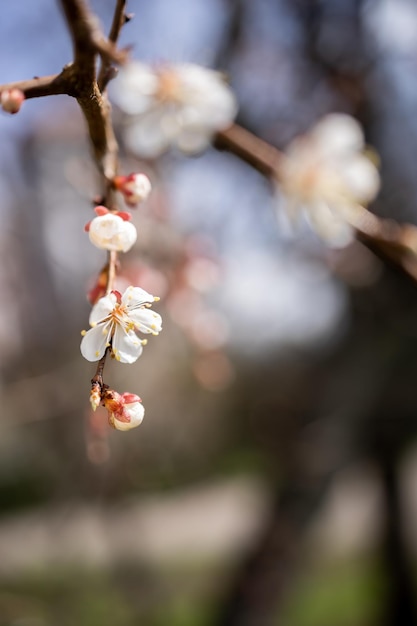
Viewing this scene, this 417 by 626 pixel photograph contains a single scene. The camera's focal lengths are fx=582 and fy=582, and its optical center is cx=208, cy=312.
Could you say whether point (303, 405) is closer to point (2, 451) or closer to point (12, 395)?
point (12, 395)

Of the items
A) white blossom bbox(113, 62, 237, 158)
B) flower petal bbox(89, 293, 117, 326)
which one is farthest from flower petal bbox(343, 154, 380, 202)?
flower petal bbox(89, 293, 117, 326)

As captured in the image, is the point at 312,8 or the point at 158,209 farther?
the point at 312,8

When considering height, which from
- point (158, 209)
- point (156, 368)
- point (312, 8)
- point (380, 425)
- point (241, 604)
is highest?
point (312, 8)

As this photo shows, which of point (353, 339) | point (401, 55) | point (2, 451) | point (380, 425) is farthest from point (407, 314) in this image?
point (2, 451)

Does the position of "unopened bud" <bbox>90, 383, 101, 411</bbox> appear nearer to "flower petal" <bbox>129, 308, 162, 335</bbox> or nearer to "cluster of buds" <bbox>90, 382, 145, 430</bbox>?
"cluster of buds" <bbox>90, 382, 145, 430</bbox>

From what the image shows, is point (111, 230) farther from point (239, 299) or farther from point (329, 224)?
point (239, 299)

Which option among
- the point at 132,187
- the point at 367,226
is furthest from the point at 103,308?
the point at 367,226

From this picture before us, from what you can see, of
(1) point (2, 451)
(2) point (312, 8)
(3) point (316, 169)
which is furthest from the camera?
(1) point (2, 451)
